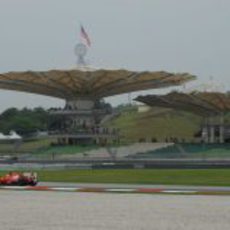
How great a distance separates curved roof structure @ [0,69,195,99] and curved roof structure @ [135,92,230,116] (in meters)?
2.67

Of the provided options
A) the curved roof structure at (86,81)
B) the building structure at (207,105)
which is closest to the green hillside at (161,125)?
the building structure at (207,105)

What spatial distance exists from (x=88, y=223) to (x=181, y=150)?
7759 centimetres

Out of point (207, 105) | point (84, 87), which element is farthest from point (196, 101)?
point (84, 87)

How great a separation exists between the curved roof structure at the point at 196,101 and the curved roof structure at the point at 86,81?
2.67 meters

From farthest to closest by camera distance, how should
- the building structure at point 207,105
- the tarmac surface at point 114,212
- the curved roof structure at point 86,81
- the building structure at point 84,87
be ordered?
the building structure at point 207,105 < the building structure at point 84,87 < the curved roof structure at point 86,81 < the tarmac surface at point 114,212

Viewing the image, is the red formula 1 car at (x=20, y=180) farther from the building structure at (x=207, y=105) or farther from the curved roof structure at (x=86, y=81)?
the building structure at (x=207, y=105)

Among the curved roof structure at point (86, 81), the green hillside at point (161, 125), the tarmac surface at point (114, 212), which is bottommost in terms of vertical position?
the tarmac surface at point (114, 212)

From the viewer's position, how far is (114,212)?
20.5 m

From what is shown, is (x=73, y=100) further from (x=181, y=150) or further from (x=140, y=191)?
(x=140, y=191)

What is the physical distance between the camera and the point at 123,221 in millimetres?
17984

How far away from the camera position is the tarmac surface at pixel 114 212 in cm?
1702

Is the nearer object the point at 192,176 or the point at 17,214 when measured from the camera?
the point at 17,214

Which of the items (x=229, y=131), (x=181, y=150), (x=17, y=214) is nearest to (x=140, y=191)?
(x=17, y=214)

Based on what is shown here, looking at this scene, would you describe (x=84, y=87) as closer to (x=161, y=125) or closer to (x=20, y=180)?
(x=161, y=125)
